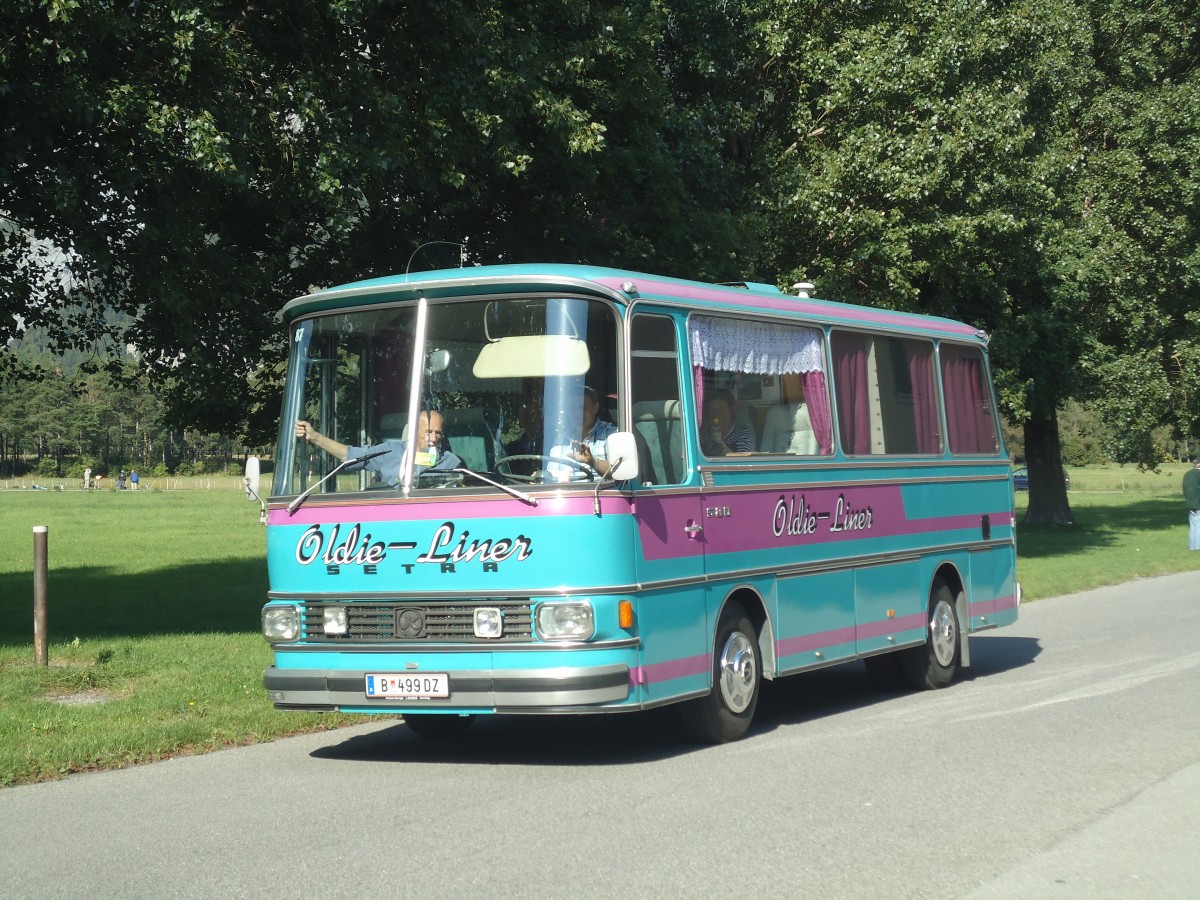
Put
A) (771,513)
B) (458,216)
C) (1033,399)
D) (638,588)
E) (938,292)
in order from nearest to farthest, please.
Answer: (638,588) → (771,513) → (458,216) → (938,292) → (1033,399)

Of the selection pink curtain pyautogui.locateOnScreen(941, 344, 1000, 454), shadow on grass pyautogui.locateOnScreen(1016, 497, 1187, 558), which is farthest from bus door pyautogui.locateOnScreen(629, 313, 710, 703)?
shadow on grass pyautogui.locateOnScreen(1016, 497, 1187, 558)

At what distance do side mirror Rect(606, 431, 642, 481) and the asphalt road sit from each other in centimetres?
173

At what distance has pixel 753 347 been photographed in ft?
36.7

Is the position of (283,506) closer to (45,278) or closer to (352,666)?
(352,666)

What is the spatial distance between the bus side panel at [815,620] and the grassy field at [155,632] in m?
3.49

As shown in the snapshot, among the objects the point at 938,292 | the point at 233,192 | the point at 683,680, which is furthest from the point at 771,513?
the point at 938,292

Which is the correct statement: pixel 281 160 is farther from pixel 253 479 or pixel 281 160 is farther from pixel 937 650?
pixel 937 650

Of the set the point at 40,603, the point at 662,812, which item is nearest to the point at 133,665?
the point at 40,603

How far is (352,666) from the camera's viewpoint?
31.0 ft

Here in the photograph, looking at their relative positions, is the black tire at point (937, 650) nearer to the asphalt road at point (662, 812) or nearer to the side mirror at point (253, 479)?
the asphalt road at point (662, 812)

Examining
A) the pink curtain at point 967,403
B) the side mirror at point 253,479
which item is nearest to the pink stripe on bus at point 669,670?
the side mirror at point 253,479

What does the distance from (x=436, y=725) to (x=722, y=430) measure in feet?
9.27

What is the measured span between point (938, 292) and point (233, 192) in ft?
53.2

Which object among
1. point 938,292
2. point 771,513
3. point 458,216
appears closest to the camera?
point 771,513
